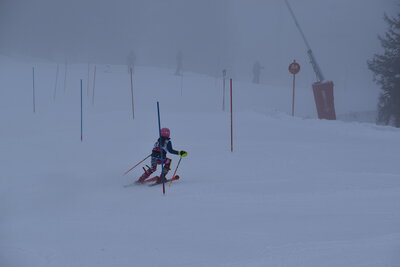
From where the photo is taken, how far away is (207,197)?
6777mm

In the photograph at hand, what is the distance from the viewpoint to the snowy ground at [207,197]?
4238 mm

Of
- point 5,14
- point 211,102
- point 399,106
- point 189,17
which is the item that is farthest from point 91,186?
point 189,17

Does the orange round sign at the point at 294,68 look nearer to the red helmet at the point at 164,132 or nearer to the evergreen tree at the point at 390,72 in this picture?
the evergreen tree at the point at 390,72

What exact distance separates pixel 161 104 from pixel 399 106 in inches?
575

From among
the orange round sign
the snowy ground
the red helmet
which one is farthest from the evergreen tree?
the red helmet

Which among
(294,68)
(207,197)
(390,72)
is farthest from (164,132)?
(390,72)

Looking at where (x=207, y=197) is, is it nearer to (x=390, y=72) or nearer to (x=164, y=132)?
(x=164, y=132)

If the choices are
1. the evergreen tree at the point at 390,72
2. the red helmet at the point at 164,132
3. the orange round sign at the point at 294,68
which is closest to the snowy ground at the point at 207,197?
the red helmet at the point at 164,132

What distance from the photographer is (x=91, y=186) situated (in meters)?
8.10

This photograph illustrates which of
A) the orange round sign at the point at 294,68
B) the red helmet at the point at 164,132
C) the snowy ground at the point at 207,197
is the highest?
the orange round sign at the point at 294,68

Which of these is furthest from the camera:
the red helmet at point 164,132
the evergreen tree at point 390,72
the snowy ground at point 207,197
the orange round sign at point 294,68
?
the evergreen tree at point 390,72

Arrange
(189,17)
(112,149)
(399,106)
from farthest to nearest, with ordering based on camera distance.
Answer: (189,17) → (399,106) → (112,149)

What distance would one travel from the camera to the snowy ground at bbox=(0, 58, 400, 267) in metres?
4.24

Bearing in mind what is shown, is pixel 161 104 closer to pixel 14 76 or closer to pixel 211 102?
pixel 211 102
